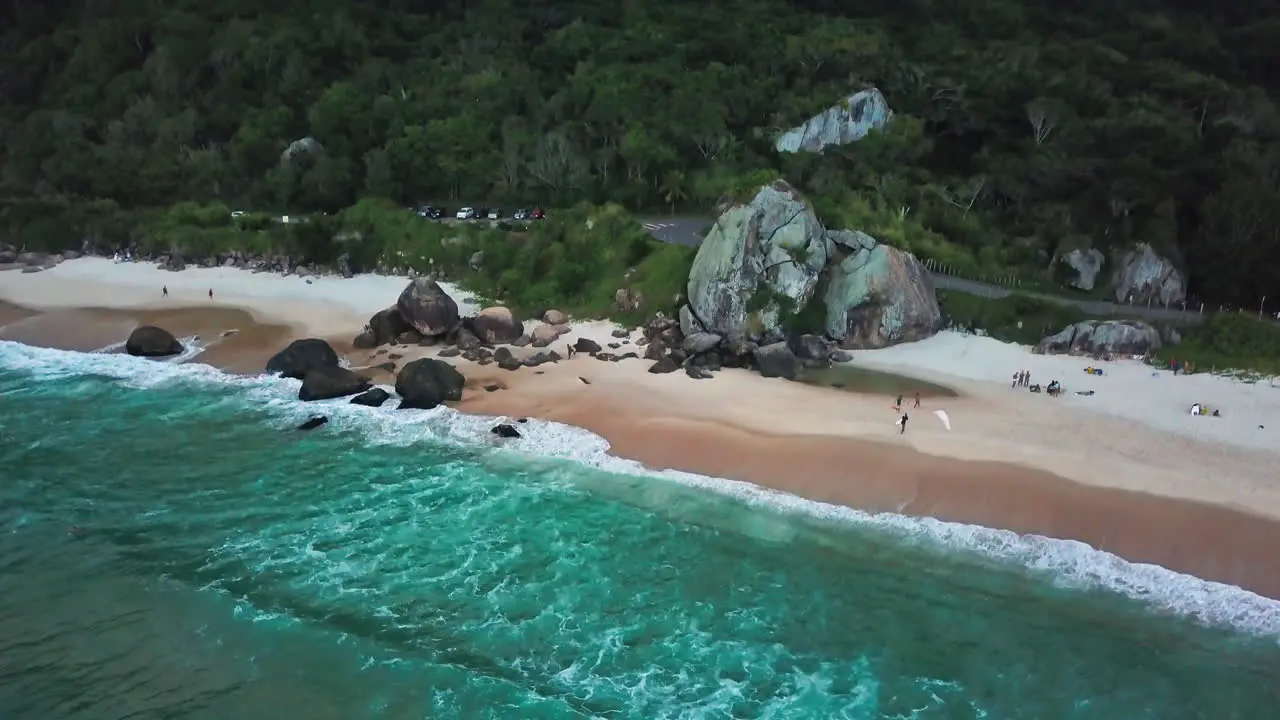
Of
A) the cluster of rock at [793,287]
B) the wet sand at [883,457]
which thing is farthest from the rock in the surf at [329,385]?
the cluster of rock at [793,287]

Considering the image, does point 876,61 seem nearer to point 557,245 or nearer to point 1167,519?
point 557,245

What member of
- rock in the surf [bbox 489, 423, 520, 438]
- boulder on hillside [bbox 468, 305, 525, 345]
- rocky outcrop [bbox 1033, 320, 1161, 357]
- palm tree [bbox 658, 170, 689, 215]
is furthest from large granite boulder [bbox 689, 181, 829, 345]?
palm tree [bbox 658, 170, 689, 215]

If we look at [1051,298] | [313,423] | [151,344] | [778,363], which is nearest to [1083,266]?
[1051,298]

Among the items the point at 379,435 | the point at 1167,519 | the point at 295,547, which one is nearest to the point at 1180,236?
the point at 1167,519

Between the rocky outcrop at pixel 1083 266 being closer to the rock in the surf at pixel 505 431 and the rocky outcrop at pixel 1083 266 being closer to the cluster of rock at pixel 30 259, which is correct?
the rock in the surf at pixel 505 431

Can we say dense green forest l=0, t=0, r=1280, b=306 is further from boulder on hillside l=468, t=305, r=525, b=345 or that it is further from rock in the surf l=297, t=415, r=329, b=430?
rock in the surf l=297, t=415, r=329, b=430
